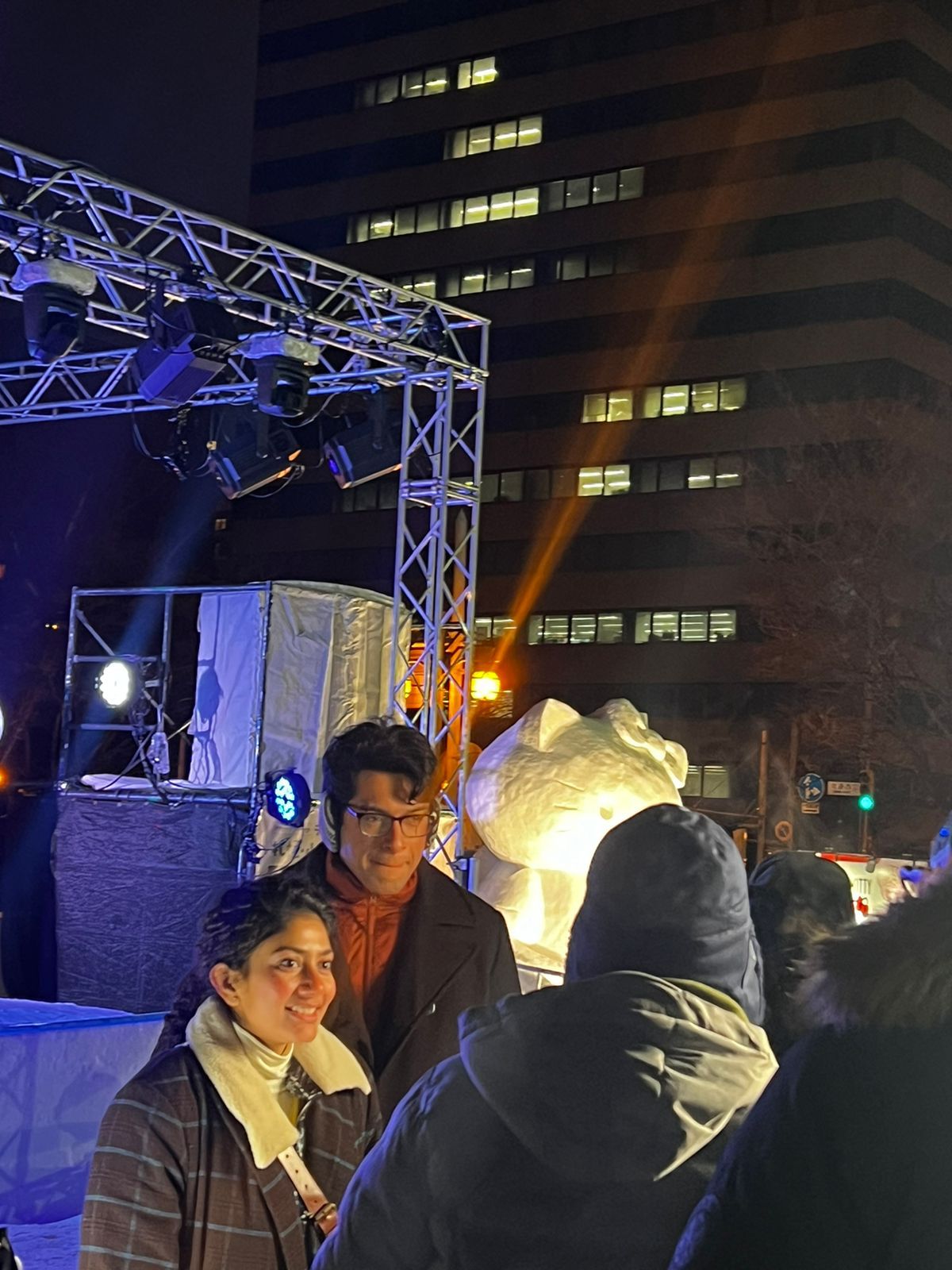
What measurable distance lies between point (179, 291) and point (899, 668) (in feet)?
67.9

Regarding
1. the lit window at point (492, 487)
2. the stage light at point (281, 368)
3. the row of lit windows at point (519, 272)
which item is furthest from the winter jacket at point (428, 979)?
the row of lit windows at point (519, 272)

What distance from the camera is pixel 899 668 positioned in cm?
2730

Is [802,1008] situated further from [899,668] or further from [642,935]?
[899,668]

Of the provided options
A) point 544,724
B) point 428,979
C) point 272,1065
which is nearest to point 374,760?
point 428,979

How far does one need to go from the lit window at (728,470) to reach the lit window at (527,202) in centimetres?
1134

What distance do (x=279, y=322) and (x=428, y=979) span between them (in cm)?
743

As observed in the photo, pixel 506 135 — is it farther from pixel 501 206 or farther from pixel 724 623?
pixel 724 623

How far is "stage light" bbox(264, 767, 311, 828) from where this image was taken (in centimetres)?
1003

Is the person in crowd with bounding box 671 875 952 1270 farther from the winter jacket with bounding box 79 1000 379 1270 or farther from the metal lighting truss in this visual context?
the metal lighting truss

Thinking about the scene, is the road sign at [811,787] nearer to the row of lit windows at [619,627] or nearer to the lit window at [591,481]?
the row of lit windows at [619,627]

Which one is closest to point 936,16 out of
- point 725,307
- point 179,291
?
point 725,307

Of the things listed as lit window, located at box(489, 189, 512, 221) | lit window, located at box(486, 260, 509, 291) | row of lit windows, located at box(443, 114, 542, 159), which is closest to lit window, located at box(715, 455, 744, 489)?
lit window, located at box(486, 260, 509, 291)

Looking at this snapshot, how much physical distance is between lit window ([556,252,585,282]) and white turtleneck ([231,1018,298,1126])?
47.4 meters

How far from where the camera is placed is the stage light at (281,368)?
32.6 ft
